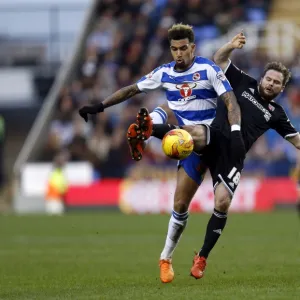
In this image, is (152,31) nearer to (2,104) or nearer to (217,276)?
(2,104)

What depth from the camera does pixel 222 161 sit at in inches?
371

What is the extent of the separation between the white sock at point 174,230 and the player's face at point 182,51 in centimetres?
163

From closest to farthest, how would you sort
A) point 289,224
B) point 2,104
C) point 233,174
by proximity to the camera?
point 233,174
point 289,224
point 2,104

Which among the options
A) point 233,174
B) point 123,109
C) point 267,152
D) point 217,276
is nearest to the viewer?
point 233,174

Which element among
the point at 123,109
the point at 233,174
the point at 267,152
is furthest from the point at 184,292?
the point at 123,109

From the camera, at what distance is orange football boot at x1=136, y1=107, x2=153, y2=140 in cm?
→ 888

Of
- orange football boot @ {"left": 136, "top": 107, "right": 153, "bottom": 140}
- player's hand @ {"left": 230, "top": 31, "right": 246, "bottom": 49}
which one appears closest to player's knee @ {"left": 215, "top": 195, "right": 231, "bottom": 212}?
orange football boot @ {"left": 136, "top": 107, "right": 153, "bottom": 140}

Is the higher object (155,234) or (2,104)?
(155,234)

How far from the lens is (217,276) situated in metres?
10.1

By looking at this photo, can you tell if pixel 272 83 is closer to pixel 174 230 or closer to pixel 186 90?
pixel 186 90

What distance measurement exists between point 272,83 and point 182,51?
103 cm

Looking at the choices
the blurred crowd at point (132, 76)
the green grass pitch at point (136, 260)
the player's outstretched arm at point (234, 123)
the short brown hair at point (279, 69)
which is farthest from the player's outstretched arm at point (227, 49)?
the blurred crowd at point (132, 76)

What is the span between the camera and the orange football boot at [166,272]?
9.48m

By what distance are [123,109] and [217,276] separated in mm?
19392
